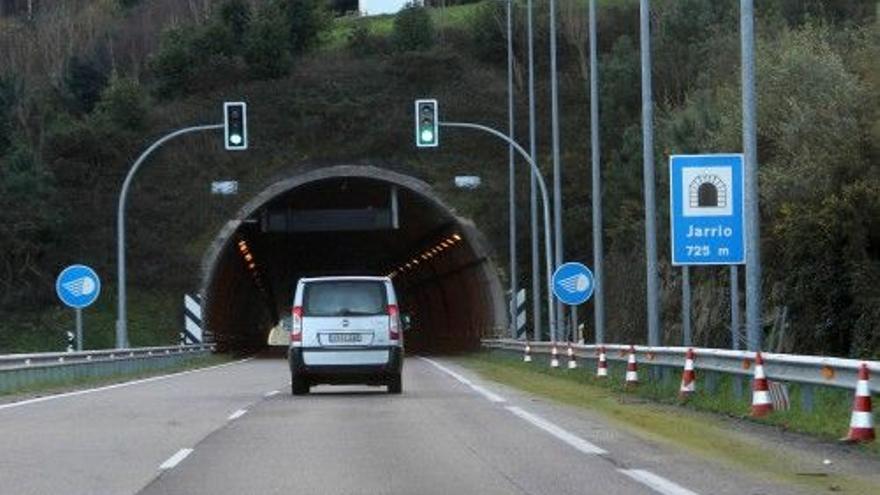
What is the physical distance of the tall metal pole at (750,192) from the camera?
2420cm

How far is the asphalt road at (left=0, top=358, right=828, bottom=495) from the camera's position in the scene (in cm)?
1423

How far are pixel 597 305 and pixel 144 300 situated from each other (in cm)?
3247

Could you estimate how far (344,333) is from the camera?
30.0m

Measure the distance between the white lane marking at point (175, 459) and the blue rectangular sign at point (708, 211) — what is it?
433 inches

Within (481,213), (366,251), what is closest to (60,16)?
(366,251)

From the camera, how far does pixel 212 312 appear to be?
74.2 m

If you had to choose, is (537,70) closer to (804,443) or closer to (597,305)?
(597,305)

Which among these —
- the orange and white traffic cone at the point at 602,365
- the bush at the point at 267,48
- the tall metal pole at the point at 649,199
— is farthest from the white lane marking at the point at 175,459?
the bush at the point at 267,48

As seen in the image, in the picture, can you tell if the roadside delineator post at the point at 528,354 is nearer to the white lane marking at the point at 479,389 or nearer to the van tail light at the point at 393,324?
the white lane marking at the point at 479,389

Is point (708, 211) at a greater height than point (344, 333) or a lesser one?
greater

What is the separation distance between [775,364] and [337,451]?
649 centimetres

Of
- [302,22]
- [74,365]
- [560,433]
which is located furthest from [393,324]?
[302,22]

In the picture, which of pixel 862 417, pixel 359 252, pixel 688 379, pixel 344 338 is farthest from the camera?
pixel 359 252

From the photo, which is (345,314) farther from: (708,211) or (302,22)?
(302,22)
